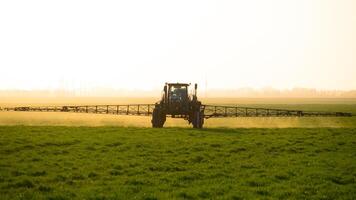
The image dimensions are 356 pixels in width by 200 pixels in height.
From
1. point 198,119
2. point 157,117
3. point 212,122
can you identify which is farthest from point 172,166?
point 212,122

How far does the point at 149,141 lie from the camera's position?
992 inches

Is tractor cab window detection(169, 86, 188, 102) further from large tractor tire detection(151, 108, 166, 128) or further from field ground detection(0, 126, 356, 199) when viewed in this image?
field ground detection(0, 126, 356, 199)

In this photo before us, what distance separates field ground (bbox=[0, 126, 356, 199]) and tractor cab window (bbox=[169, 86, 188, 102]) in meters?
10.0

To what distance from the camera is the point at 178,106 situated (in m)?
37.5

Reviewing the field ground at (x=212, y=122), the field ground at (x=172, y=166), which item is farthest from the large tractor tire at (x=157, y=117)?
the field ground at (x=172, y=166)

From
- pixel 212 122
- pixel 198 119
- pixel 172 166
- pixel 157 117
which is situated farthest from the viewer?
pixel 212 122

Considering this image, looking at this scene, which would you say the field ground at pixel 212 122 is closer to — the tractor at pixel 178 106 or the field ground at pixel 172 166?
the tractor at pixel 178 106

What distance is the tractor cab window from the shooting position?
38188 millimetres

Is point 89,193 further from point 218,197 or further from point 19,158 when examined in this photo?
point 19,158

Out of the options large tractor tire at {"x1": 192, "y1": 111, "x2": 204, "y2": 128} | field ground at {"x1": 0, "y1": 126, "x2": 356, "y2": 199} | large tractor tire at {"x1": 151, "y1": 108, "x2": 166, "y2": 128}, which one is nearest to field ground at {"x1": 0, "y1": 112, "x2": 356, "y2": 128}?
large tractor tire at {"x1": 151, "y1": 108, "x2": 166, "y2": 128}

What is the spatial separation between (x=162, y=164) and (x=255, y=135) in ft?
42.0

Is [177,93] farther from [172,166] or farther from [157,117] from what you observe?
[172,166]

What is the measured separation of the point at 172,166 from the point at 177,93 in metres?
20.4

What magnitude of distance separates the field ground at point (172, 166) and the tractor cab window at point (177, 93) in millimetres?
10047
